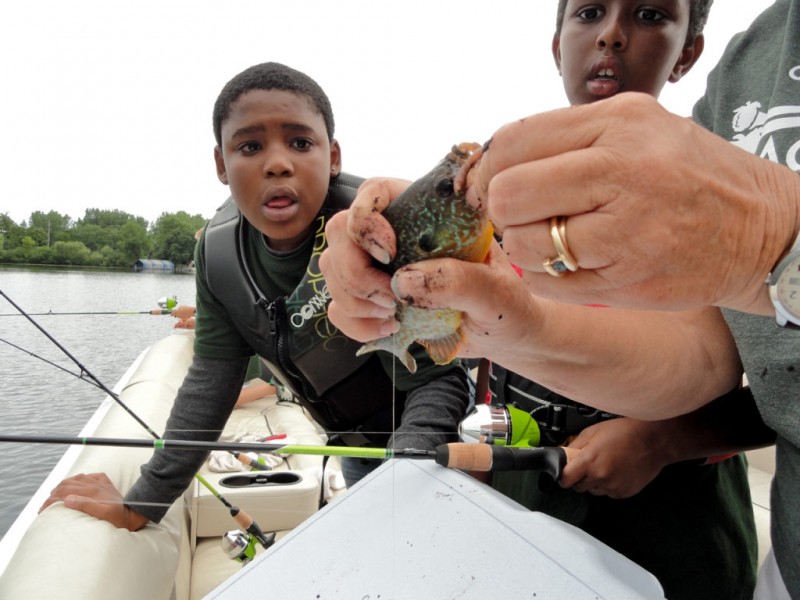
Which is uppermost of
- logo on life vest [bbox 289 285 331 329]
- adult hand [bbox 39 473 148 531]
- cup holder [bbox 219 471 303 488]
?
logo on life vest [bbox 289 285 331 329]

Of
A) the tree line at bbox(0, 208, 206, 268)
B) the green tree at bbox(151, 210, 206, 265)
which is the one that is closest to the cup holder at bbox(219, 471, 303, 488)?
the tree line at bbox(0, 208, 206, 268)

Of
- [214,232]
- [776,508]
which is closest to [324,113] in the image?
[214,232]

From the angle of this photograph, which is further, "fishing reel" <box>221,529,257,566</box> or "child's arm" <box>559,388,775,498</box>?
"fishing reel" <box>221,529,257,566</box>

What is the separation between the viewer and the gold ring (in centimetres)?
87

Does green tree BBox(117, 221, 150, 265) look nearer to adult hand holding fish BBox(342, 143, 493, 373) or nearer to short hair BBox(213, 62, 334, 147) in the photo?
short hair BBox(213, 62, 334, 147)

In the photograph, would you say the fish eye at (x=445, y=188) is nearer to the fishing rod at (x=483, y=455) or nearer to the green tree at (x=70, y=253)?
the fishing rod at (x=483, y=455)

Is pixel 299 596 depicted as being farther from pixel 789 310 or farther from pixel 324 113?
pixel 324 113

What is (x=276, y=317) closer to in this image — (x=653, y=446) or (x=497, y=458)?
(x=497, y=458)

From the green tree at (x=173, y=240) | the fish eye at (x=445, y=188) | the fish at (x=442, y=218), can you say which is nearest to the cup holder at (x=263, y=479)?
the fish at (x=442, y=218)

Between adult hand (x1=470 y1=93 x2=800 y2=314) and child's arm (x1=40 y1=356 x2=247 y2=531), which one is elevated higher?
adult hand (x1=470 y1=93 x2=800 y2=314)

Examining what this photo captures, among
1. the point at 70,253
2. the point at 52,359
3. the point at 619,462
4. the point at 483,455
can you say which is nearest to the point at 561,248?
the point at 483,455

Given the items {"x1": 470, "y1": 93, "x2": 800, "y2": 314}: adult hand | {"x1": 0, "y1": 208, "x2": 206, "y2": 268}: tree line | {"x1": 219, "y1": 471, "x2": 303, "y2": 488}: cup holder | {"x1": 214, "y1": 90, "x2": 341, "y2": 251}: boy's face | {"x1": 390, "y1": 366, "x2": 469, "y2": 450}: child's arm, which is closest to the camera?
{"x1": 470, "y1": 93, "x2": 800, "y2": 314}: adult hand

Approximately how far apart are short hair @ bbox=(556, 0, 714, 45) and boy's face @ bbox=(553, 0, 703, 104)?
0.17ft

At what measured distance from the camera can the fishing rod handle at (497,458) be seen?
1.59 meters
